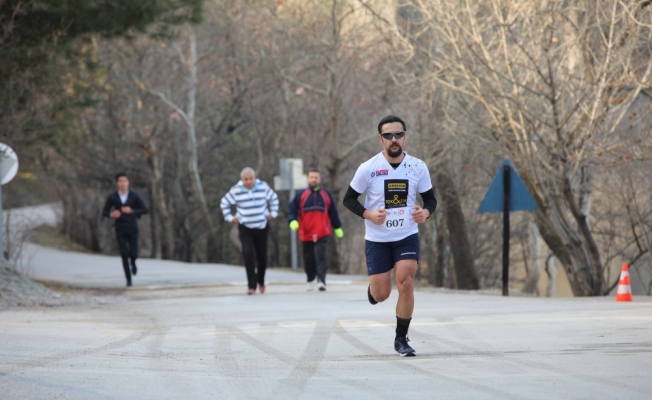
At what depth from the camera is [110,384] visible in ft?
24.6

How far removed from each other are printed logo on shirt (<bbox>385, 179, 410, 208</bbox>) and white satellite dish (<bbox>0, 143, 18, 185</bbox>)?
995cm

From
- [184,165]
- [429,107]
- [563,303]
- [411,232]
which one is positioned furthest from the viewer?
[184,165]

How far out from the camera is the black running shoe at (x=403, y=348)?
8.97 meters

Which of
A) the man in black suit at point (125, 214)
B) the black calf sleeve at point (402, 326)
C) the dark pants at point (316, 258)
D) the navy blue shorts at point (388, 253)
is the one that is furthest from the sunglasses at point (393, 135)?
the man in black suit at point (125, 214)

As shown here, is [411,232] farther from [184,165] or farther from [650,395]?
[184,165]

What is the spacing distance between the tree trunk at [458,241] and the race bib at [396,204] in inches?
709

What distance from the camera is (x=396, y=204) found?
907cm

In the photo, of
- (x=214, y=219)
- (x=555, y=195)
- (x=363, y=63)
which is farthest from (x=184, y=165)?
(x=555, y=195)

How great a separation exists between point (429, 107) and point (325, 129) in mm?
10479

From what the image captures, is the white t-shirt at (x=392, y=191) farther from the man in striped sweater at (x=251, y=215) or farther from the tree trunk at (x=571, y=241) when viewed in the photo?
the tree trunk at (x=571, y=241)

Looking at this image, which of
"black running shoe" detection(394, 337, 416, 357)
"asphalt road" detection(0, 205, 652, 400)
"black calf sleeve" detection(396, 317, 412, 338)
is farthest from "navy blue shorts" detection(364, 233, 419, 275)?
"asphalt road" detection(0, 205, 652, 400)

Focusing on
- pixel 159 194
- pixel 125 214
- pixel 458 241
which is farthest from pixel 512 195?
pixel 159 194

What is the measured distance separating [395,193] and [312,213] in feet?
28.4

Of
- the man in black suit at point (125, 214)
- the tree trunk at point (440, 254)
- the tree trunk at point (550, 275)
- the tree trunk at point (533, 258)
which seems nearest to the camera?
the man in black suit at point (125, 214)
